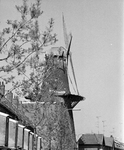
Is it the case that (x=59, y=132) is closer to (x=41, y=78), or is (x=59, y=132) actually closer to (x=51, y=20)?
(x=41, y=78)

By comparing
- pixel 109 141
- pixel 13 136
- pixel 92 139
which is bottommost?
pixel 13 136

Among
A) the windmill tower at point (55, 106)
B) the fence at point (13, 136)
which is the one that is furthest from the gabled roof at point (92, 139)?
the fence at point (13, 136)

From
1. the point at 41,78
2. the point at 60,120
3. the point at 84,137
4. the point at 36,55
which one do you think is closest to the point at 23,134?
the point at 41,78

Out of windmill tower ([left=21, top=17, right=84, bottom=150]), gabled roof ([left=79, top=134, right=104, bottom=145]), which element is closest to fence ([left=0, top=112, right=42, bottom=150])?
windmill tower ([left=21, top=17, right=84, bottom=150])

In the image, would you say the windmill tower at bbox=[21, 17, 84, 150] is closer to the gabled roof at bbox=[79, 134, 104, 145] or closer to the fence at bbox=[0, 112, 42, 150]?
the fence at bbox=[0, 112, 42, 150]

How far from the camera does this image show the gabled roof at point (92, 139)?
412 ft

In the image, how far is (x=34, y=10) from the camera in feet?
50.7

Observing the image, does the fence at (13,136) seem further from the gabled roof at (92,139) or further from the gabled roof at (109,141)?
the gabled roof at (109,141)

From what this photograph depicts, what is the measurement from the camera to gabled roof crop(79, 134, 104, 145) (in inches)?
4941

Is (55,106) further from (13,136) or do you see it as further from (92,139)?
(92,139)

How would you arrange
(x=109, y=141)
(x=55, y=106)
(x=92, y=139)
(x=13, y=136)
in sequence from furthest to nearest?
(x=109, y=141) → (x=92, y=139) → (x=55, y=106) → (x=13, y=136)

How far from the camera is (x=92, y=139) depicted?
128 metres

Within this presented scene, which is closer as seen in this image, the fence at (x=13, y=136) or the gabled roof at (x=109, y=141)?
the fence at (x=13, y=136)

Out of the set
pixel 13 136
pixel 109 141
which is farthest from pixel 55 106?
pixel 109 141
